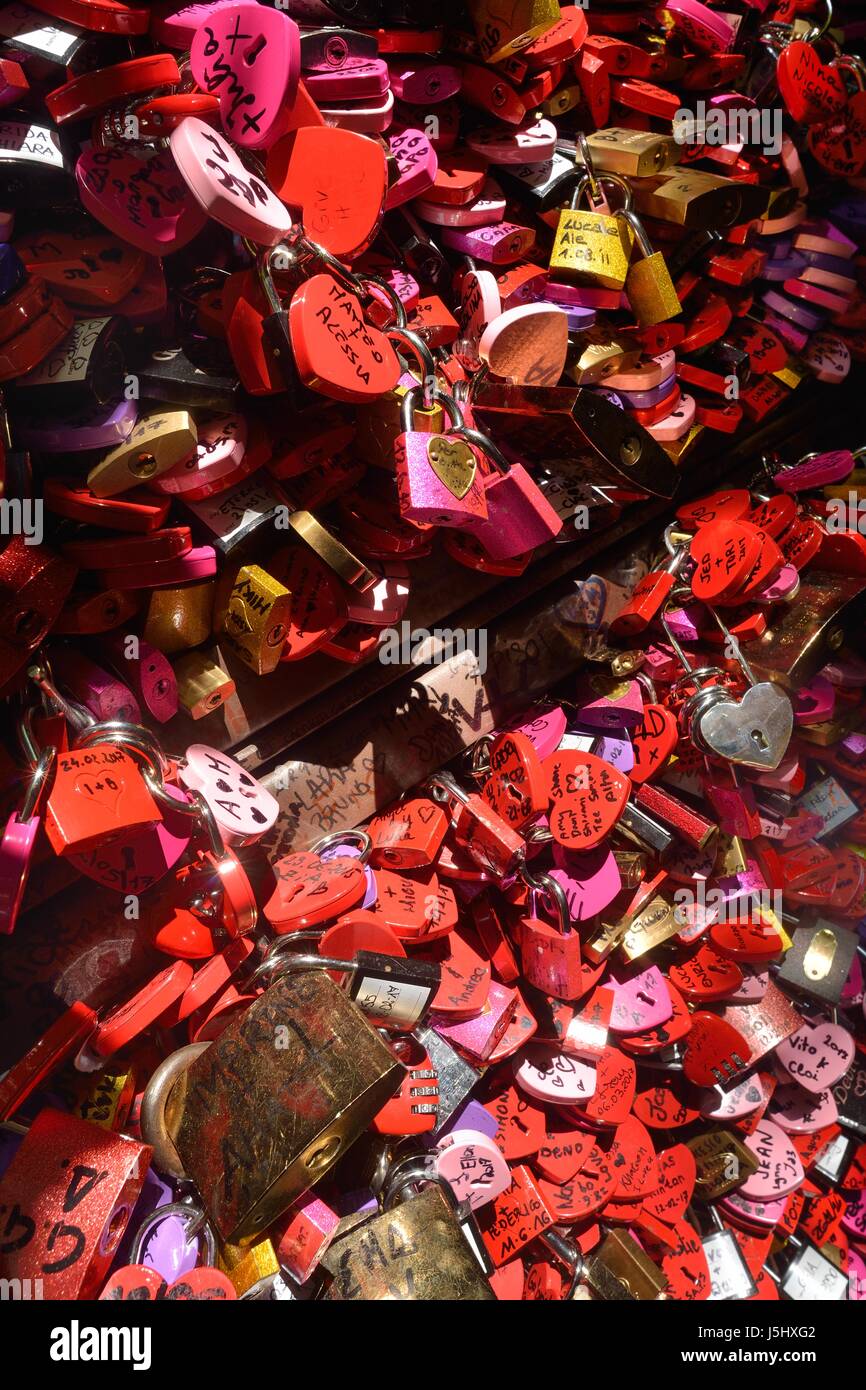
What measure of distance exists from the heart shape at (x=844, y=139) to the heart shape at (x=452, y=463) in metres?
1.49

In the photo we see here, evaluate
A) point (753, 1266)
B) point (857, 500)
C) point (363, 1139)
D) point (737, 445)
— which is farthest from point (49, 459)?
point (753, 1266)

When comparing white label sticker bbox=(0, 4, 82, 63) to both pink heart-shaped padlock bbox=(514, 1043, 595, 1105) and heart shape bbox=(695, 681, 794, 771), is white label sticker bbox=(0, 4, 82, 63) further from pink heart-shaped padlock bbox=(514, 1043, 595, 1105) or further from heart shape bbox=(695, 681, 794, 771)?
pink heart-shaped padlock bbox=(514, 1043, 595, 1105)

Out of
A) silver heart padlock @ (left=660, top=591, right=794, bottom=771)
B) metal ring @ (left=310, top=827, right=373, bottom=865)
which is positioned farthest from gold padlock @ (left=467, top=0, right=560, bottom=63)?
metal ring @ (left=310, top=827, right=373, bottom=865)

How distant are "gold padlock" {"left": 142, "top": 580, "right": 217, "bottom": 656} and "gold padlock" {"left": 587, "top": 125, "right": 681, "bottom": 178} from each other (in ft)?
3.77

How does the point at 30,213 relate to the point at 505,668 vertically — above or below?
above

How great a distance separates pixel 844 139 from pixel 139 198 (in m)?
1.81

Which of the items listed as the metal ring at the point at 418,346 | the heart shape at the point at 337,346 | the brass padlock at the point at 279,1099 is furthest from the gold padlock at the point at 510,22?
the brass padlock at the point at 279,1099

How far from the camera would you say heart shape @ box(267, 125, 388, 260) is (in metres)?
1.24

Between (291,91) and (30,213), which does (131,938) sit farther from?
(291,91)

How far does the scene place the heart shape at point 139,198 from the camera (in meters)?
1.12

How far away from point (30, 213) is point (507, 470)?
0.74 meters

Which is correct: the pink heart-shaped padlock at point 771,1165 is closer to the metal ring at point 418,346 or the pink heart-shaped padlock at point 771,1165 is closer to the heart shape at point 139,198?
the metal ring at point 418,346
